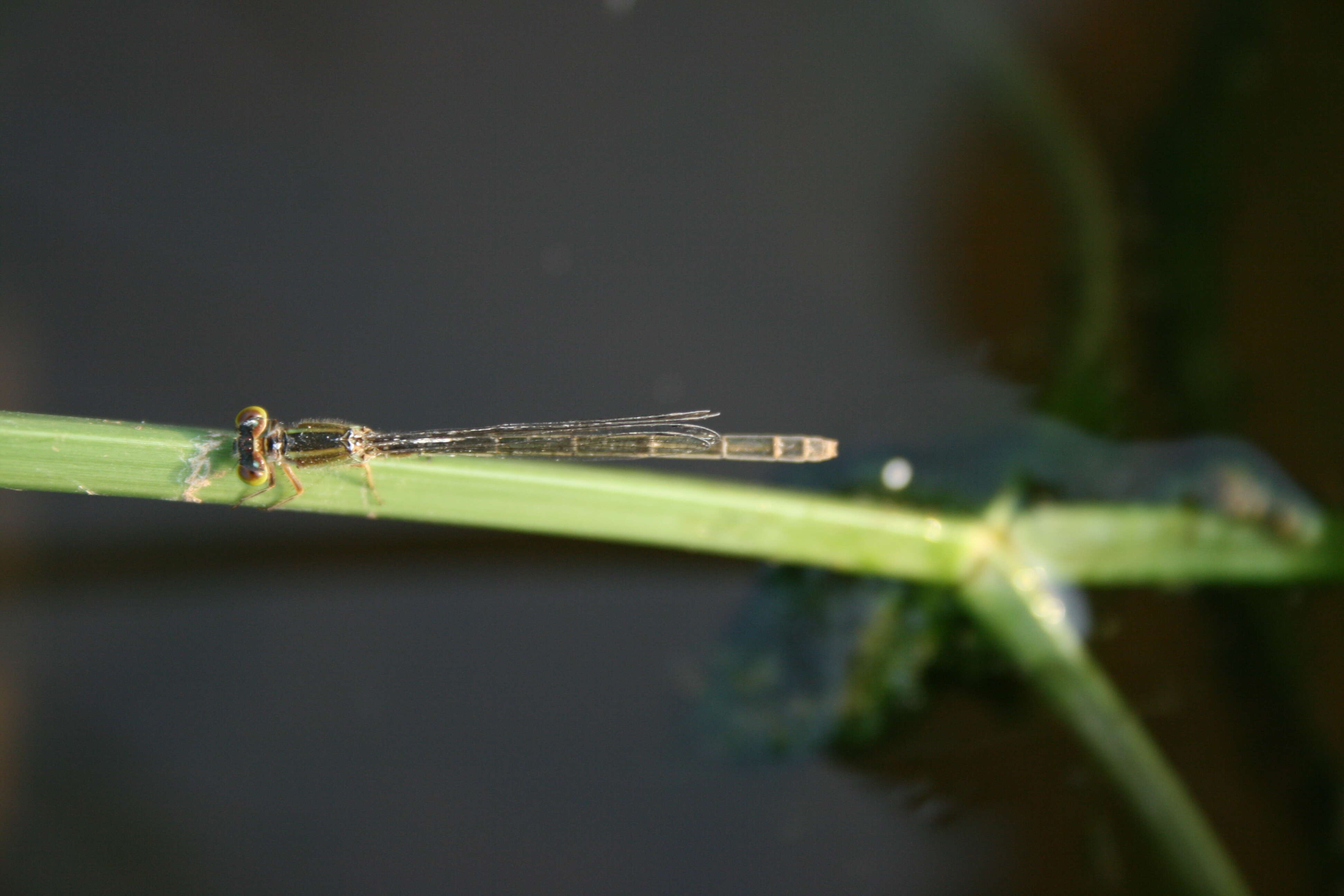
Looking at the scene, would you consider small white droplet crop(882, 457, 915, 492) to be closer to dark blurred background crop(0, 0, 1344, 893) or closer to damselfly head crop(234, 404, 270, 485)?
dark blurred background crop(0, 0, 1344, 893)

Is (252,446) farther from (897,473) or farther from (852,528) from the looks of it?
(897,473)

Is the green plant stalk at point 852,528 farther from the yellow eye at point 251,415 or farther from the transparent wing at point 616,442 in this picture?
the transparent wing at point 616,442

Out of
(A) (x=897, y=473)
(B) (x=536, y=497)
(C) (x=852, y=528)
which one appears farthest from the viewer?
(A) (x=897, y=473)

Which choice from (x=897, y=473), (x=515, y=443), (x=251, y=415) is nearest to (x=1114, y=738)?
(x=897, y=473)

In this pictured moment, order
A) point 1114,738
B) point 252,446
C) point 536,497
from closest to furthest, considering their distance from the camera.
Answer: point 536,497, point 252,446, point 1114,738

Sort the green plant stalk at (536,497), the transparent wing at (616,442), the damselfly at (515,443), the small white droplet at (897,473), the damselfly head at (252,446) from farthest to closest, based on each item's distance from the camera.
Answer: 1. the small white droplet at (897,473)
2. the transparent wing at (616,442)
3. the damselfly at (515,443)
4. the damselfly head at (252,446)
5. the green plant stalk at (536,497)

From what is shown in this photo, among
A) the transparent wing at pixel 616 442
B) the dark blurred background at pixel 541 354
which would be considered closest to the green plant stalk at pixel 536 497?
the transparent wing at pixel 616 442
